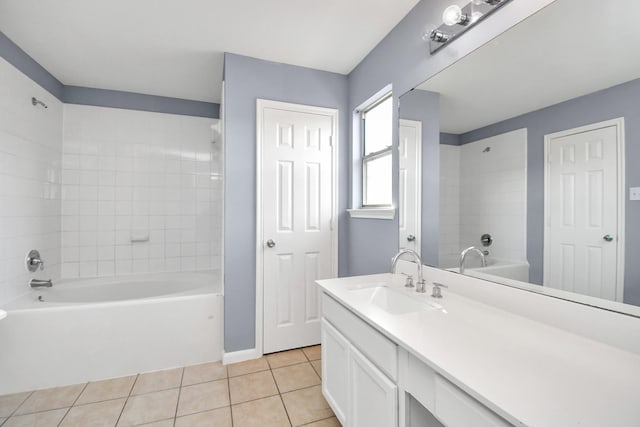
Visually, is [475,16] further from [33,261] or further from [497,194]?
[33,261]

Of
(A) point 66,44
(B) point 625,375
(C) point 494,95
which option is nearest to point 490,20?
(C) point 494,95

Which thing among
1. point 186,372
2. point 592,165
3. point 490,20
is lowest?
point 186,372

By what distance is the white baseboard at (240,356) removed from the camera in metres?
2.24

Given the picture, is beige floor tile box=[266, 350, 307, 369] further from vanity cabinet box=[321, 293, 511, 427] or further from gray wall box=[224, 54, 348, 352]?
vanity cabinet box=[321, 293, 511, 427]

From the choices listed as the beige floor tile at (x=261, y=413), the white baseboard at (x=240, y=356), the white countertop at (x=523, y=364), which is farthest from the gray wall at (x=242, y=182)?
the white countertop at (x=523, y=364)

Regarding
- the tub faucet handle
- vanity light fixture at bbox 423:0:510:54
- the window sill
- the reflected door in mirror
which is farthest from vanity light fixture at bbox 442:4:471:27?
the tub faucet handle

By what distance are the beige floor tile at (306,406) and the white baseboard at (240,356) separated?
0.56m

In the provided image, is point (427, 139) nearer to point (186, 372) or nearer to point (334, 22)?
point (334, 22)

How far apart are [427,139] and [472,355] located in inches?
48.3

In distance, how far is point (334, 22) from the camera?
1.90 m

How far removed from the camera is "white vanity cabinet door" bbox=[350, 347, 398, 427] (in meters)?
1.02

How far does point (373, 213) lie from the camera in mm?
2172

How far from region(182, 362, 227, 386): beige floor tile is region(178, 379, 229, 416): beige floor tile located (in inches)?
2.4

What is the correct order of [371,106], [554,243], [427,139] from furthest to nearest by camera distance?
[371,106], [427,139], [554,243]
